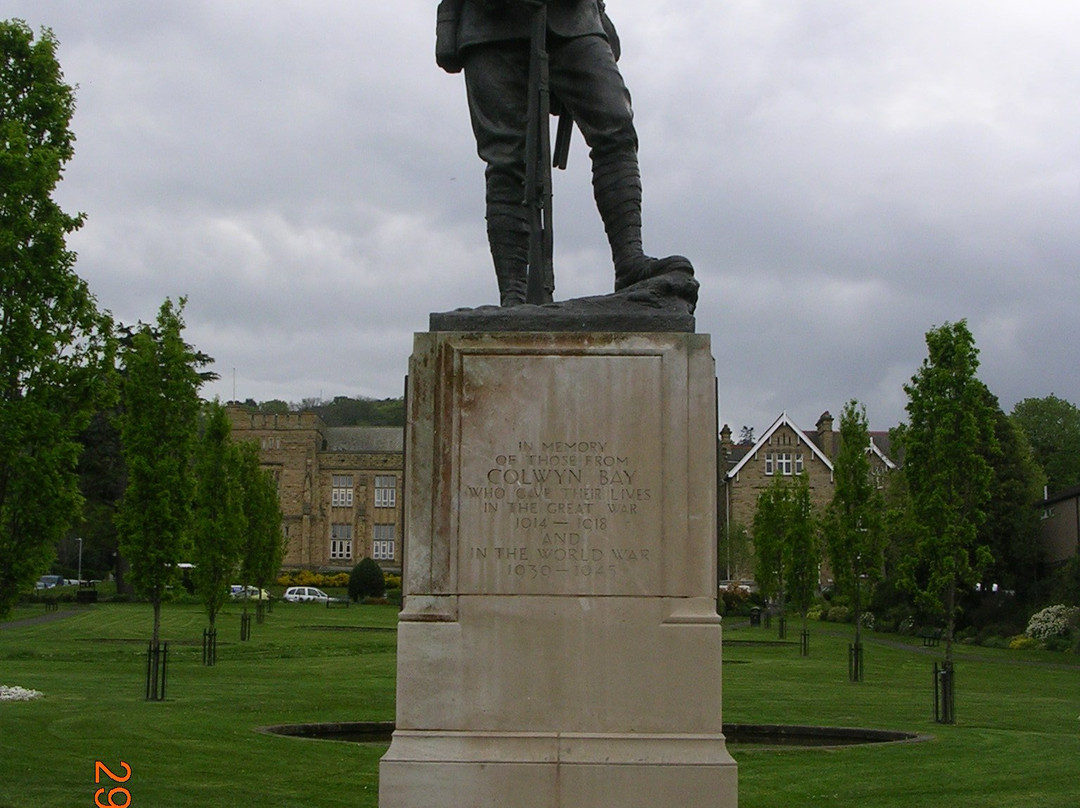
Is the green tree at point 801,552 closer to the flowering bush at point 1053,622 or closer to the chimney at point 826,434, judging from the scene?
the flowering bush at point 1053,622

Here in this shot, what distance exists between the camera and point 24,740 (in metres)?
14.4

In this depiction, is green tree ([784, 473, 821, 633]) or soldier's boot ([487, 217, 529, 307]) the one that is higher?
soldier's boot ([487, 217, 529, 307])

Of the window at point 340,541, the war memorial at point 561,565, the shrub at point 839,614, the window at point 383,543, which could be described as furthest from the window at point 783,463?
the war memorial at point 561,565

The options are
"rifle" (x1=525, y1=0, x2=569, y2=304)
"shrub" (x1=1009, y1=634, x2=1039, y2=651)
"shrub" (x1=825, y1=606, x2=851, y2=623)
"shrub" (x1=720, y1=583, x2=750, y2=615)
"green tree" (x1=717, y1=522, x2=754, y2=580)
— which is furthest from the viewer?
"green tree" (x1=717, y1=522, x2=754, y2=580)

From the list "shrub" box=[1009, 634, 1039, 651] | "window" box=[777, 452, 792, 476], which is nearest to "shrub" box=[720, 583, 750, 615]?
"window" box=[777, 452, 792, 476]

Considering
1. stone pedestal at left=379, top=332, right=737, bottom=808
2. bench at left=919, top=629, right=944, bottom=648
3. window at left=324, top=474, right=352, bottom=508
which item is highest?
window at left=324, top=474, right=352, bottom=508

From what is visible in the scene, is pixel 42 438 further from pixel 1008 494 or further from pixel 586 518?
pixel 1008 494

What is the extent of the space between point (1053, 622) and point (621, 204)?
128 feet

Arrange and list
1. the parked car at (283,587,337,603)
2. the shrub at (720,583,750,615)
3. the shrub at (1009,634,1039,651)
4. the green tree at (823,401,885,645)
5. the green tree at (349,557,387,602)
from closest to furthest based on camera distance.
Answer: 1. the green tree at (823,401,885,645)
2. the shrub at (1009,634,1039,651)
3. the shrub at (720,583,750,615)
4. the parked car at (283,587,337,603)
5. the green tree at (349,557,387,602)

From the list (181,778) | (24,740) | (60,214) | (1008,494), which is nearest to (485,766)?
(181,778)

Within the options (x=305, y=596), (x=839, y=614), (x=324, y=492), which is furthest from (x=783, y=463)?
(x=324, y=492)

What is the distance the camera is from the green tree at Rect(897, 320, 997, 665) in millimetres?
22578

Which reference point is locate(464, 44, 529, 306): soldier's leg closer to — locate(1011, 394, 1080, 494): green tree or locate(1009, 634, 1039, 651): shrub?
locate(1009, 634, 1039, 651): shrub
